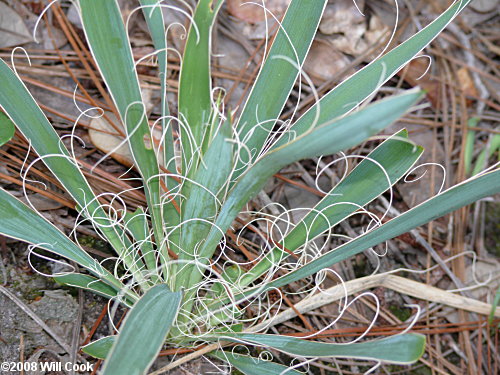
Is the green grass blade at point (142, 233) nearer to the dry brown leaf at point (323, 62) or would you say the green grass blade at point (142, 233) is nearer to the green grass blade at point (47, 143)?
the green grass blade at point (47, 143)

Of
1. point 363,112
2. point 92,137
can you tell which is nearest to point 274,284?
point 363,112

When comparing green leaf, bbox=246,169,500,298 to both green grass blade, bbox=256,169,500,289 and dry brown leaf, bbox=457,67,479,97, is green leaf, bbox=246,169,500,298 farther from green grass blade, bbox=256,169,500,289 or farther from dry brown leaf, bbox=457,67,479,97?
dry brown leaf, bbox=457,67,479,97

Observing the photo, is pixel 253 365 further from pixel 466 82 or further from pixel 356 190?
pixel 466 82

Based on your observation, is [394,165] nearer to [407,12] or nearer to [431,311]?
[431,311]

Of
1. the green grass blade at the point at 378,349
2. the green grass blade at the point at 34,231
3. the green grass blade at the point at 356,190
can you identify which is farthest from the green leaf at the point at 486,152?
the green grass blade at the point at 34,231

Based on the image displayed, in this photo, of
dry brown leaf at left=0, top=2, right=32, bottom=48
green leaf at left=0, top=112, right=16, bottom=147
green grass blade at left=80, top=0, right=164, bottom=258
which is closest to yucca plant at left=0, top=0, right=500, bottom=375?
green grass blade at left=80, top=0, right=164, bottom=258
